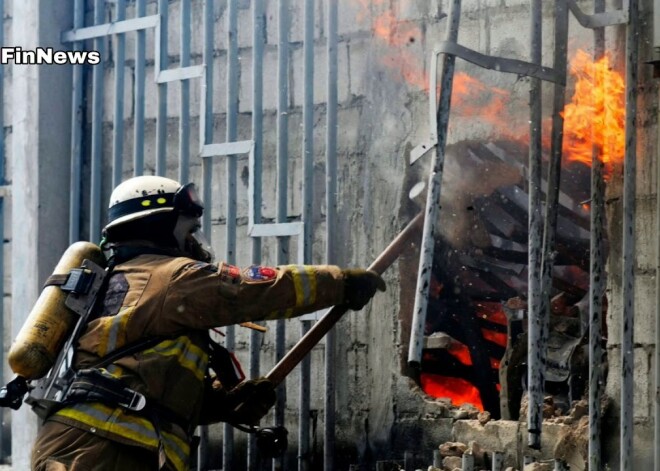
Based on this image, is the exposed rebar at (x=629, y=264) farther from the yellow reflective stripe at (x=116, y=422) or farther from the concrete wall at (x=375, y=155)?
the yellow reflective stripe at (x=116, y=422)

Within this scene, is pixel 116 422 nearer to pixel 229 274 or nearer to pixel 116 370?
pixel 116 370

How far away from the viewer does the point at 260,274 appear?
503cm

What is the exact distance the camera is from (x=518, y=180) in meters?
5.67

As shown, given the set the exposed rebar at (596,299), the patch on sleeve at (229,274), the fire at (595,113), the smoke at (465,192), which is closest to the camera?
the patch on sleeve at (229,274)

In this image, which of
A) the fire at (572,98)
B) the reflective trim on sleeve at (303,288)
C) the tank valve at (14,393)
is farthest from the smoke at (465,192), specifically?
the tank valve at (14,393)

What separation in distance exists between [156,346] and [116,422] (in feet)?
1.11

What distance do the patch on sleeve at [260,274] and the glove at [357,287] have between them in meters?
0.31

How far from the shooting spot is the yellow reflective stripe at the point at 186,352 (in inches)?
196

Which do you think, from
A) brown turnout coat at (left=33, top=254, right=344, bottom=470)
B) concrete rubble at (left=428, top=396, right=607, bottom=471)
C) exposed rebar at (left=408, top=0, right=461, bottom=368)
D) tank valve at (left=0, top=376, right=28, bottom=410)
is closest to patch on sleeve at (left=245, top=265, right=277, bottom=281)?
brown turnout coat at (left=33, top=254, right=344, bottom=470)

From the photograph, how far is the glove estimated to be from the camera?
5109 millimetres

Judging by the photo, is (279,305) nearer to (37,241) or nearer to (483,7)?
(483,7)

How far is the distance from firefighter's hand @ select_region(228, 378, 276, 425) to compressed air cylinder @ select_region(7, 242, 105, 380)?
2.60 ft

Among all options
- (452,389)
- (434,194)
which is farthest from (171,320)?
(452,389)

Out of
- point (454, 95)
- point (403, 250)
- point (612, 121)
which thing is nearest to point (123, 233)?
point (403, 250)
